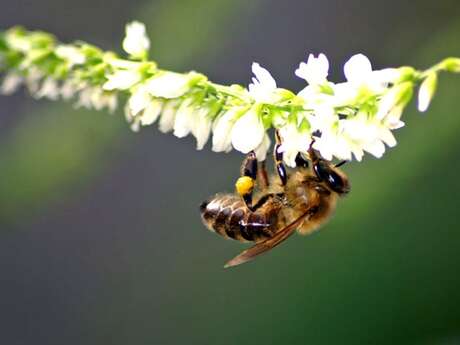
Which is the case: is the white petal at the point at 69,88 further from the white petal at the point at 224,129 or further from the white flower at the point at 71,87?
the white petal at the point at 224,129

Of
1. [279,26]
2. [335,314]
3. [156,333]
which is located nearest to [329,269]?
[335,314]

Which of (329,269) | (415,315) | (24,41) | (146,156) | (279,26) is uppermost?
(279,26)

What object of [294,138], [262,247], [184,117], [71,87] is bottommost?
[262,247]

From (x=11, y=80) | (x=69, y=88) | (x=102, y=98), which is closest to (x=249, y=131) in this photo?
(x=102, y=98)

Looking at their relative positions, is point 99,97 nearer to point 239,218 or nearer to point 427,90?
point 239,218

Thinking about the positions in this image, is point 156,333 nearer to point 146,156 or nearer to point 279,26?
point 146,156

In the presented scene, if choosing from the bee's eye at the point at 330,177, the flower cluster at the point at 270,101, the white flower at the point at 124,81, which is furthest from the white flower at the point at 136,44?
the bee's eye at the point at 330,177
